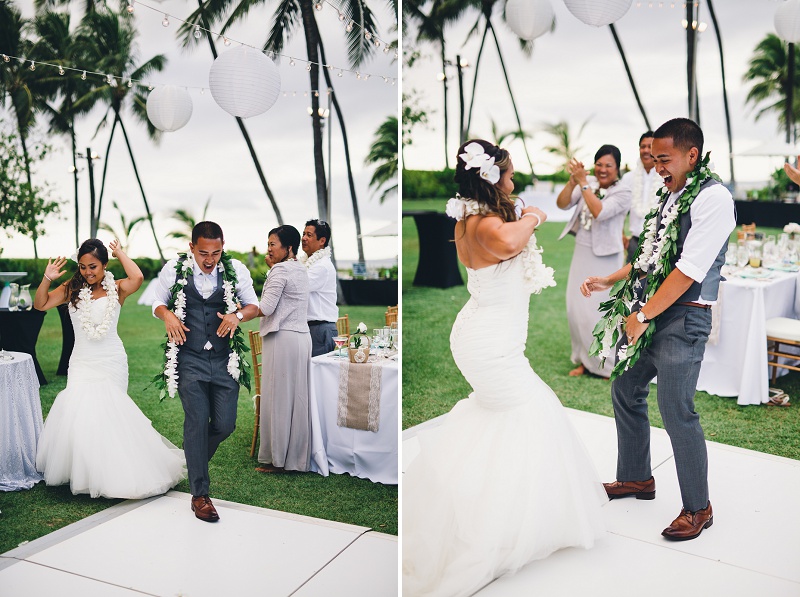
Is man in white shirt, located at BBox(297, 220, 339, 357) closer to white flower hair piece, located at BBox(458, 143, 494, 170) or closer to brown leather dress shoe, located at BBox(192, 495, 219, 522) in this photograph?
white flower hair piece, located at BBox(458, 143, 494, 170)

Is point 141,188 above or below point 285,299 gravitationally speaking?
above

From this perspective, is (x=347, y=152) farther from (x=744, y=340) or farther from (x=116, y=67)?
(x=744, y=340)

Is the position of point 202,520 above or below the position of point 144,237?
below

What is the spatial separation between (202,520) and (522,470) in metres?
1.29

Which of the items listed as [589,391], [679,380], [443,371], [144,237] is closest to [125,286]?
[144,237]

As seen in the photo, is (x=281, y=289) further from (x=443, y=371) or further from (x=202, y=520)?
(x=443, y=371)

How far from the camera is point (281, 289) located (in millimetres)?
3766

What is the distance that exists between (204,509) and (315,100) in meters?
1.80

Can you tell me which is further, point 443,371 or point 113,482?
point 443,371

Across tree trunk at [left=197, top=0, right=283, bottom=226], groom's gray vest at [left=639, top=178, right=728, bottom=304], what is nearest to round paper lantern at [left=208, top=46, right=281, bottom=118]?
tree trunk at [left=197, top=0, right=283, bottom=226]

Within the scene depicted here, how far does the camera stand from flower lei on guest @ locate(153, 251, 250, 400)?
10.4ft

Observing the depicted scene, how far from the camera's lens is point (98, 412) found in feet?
11.5

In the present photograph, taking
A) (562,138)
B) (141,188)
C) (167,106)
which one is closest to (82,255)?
(141,188)

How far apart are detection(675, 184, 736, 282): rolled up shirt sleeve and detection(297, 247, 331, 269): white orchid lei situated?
5.53 ft
